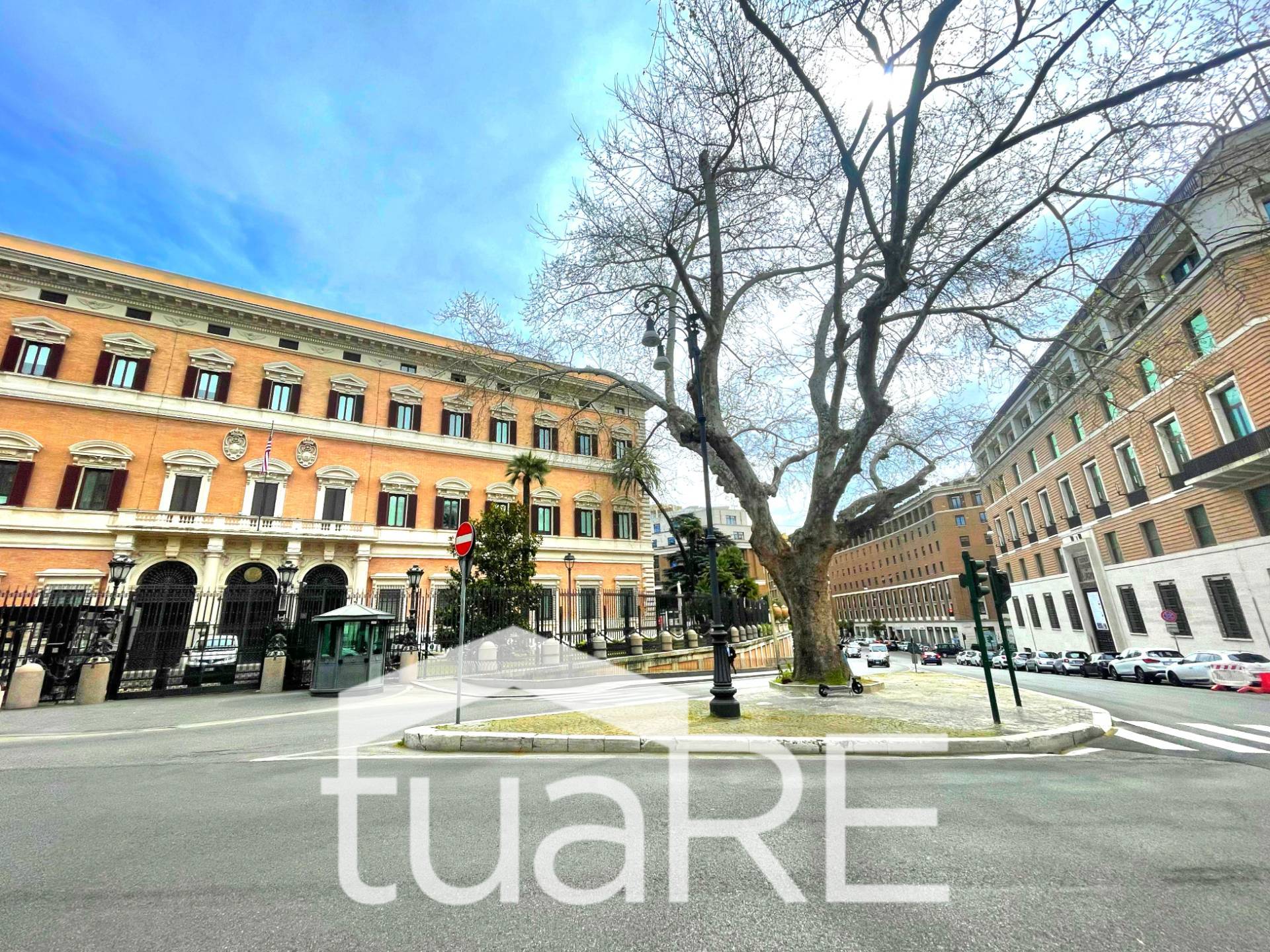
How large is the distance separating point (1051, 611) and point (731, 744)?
136ft

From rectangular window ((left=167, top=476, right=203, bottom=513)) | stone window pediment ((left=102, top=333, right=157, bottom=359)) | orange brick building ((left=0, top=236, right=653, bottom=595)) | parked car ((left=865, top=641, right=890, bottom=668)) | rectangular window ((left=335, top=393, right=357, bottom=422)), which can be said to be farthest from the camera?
parked car ((left=865, top=641, right=890, bottom=668))

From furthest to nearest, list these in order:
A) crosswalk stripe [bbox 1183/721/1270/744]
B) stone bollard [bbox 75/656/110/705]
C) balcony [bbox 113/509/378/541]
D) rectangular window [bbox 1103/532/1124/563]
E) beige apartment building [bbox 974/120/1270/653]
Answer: rectangular window [bbox 1103/532/1124/563], balcony [bbox 113/509/378/541], stone bollard [bbox 75/656/110/705], beige apartment building [bbox 974/120/1270/653], crosswalk stripe [bbox 1183/721/1270/744]

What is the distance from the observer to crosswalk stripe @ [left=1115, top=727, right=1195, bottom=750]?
6812mm

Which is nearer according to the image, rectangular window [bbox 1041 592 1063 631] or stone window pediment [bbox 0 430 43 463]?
stone window pediment [bbox 0 430 43 463]

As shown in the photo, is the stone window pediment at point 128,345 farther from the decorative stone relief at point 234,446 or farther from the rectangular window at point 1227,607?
the rectangular window at point 1227,607

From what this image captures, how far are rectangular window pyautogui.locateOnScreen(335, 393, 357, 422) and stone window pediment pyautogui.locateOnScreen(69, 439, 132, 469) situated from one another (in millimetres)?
8822

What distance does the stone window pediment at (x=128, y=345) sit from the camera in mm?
25578

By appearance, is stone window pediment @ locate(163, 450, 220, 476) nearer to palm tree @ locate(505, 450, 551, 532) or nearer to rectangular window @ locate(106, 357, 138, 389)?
rectangular window @ locate(106, 357, 138, 389)

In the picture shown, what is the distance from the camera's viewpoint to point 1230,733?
7949mm

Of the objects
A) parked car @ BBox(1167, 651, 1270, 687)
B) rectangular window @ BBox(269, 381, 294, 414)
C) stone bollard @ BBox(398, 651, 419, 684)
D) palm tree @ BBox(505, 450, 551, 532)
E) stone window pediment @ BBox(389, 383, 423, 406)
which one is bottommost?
parked car @ BBox(1167, 651, 1270, 687)

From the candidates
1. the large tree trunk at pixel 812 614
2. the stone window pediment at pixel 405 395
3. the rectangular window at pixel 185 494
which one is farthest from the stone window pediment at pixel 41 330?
the large tree trunk at pixel 812 614

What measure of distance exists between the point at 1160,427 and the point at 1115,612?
35.9ft

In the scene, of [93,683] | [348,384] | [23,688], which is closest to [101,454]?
[348,384]

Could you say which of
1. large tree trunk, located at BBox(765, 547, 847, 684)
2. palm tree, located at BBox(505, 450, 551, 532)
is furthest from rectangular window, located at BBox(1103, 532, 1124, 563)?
palm tree, located at BBox(505, 450, 551, 532)
